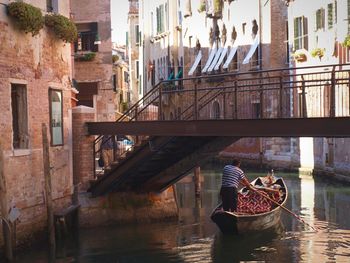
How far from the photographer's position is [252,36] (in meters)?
31.9

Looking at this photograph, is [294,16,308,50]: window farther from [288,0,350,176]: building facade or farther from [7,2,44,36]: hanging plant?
[7,2,44,36]: hanging plant

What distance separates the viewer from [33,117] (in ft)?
43.2

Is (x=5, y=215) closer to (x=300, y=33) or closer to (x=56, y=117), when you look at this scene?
(x=56, y=117)

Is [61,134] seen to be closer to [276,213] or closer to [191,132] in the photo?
[191,132]

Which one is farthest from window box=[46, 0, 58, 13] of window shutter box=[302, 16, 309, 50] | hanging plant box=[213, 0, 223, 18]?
hanging plant box=[213, 0, 223, 18]

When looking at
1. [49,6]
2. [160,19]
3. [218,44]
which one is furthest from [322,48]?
[160,19]

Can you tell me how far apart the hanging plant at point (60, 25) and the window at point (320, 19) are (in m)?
13.5

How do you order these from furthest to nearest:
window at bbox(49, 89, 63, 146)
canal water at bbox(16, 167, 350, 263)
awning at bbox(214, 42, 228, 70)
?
awning at bbox(214, 42, 228, 70)
window at bbox(49, 89, 63, 146)
canal water at bbox(16, 167, 350, 263)

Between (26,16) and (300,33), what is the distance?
16857mm

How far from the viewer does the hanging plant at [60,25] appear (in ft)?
45.5

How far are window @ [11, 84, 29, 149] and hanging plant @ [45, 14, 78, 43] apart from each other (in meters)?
1.72

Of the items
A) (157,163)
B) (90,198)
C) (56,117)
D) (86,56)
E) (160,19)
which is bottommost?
(90,198)

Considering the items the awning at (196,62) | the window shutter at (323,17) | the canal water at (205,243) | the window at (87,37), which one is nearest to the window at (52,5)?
the canal water at (205,243)

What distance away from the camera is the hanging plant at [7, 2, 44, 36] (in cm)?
1221
